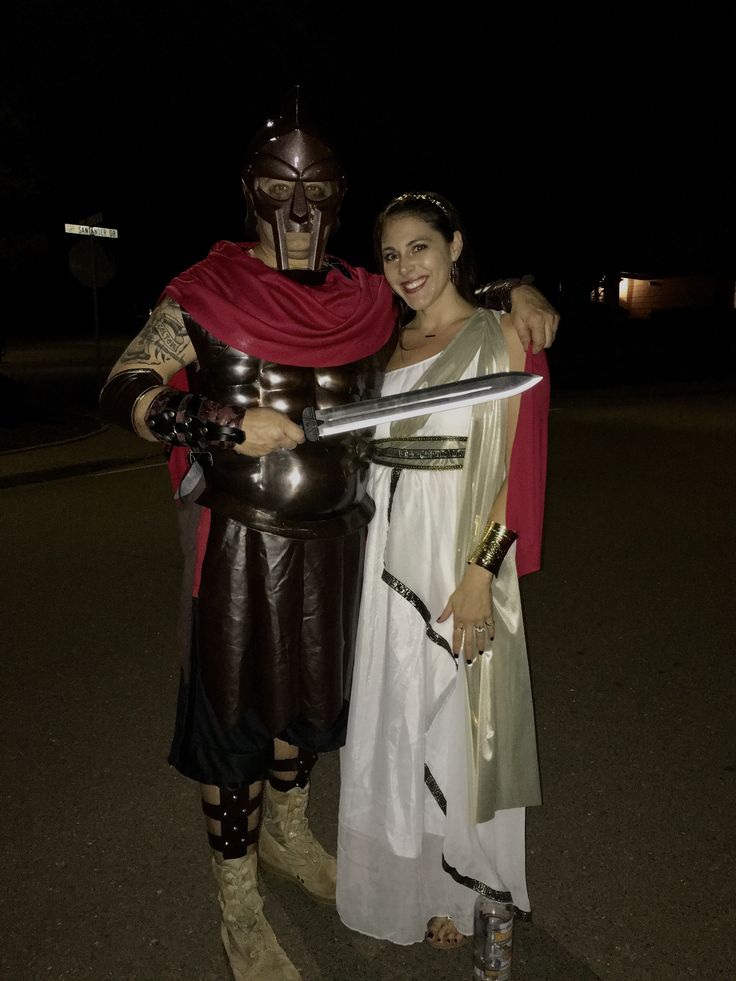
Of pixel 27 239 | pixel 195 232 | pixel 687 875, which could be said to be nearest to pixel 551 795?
pixel 687 875

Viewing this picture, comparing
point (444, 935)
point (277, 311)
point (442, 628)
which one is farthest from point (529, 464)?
point (444, 935)

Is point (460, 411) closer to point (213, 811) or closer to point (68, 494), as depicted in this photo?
point (213, 811)

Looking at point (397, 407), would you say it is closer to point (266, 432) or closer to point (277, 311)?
point (266, 432)

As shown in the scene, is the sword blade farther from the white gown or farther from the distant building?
the distant building

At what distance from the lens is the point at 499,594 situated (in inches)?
83.0

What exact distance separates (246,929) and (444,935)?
56cm

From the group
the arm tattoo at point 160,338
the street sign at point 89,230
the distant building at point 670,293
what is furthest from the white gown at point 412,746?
the distant building at point 670,293

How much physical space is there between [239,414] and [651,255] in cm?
3112

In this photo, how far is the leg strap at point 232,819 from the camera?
226 centimetres

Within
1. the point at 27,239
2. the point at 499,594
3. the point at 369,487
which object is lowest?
the point at 499,594

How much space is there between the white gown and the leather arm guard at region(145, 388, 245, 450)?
49 cm

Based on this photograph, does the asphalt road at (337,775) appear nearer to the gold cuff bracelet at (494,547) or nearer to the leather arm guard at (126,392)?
the gold cuff bracelet at (494,547)

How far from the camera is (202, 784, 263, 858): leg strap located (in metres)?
2.26

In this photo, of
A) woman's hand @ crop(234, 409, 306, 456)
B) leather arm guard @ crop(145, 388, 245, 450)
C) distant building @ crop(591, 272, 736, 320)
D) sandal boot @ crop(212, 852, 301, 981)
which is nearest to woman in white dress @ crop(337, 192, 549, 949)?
sandal boot @ crop(212, 852, 301, 981)
